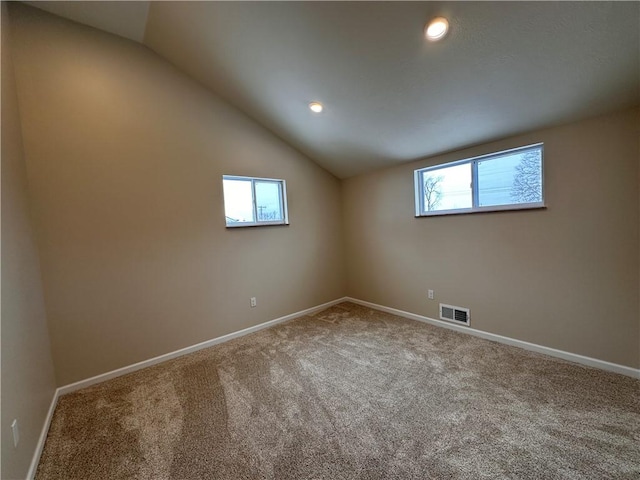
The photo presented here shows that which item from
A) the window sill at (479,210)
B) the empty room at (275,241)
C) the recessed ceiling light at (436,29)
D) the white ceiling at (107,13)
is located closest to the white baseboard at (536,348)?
the empty room at (275,241)

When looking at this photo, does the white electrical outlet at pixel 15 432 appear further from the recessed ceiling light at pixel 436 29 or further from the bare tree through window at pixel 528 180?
the bare tree through window at pixel 528 180

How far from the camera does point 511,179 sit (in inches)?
104

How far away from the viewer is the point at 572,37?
1.62 meters

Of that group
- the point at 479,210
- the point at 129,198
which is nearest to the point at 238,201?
the point at 129,198

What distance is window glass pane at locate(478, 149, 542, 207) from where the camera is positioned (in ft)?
8.16

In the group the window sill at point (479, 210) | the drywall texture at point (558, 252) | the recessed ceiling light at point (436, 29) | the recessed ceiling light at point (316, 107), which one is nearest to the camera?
the recessed ceiling light at point (436, 29)

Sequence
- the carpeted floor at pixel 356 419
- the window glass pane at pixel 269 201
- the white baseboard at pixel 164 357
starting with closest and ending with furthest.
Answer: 1. the carpeted floor at pixel 356 419
2. the white baseboard at pixel 164 357
3. the window glass pane at pixel 269 201

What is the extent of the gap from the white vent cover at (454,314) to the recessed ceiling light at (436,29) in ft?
8.57

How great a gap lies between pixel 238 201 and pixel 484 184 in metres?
2.83

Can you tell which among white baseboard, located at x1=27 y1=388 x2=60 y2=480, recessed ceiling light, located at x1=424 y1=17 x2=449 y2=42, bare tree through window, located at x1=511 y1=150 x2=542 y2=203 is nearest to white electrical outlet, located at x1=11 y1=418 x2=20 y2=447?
white baseboard, located at x1=27 y1=388 x2=60 y2=480

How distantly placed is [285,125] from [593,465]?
370 cm

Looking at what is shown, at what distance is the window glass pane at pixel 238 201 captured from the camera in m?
3.23

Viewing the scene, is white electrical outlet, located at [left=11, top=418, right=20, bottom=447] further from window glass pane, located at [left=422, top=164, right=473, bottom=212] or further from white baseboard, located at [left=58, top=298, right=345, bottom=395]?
window glass pane, located at [left=422, top=164, right=473, bottom=212]

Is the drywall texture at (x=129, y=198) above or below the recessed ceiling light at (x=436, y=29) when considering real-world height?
below
